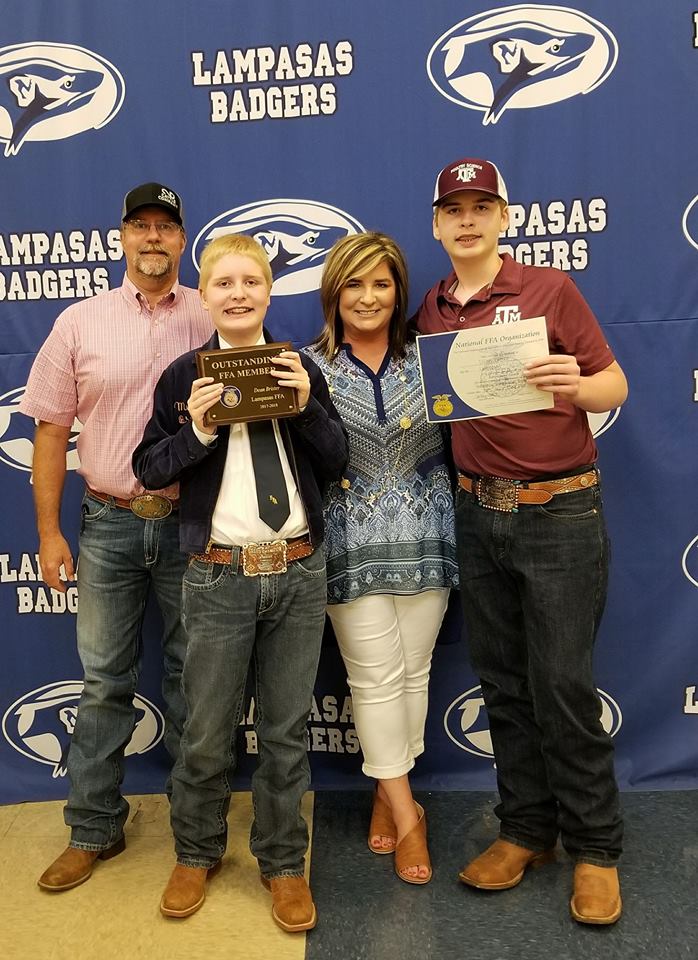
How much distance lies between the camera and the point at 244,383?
181 cm

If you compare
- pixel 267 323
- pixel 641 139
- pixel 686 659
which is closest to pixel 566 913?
pixel 686 659

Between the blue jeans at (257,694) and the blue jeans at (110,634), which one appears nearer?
the blue jeans at (257,694)

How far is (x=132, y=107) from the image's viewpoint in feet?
8.11

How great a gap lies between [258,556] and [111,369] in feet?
2.28

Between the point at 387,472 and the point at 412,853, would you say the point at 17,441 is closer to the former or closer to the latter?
the point at 387,472

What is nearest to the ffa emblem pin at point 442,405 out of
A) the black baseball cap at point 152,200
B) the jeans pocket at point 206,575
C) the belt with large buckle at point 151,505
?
the jeans pocket at point 206,575

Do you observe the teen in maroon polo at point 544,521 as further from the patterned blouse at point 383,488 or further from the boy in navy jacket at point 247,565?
the boy in navy jacket at point 247,565

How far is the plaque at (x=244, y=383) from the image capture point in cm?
180

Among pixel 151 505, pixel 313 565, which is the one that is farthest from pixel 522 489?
pixel 151 505

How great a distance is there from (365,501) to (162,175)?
122 centimetres

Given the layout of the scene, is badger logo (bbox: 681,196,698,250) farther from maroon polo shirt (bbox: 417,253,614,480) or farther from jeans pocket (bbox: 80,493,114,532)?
jeans pocket (bbox: 80,493,114,532)

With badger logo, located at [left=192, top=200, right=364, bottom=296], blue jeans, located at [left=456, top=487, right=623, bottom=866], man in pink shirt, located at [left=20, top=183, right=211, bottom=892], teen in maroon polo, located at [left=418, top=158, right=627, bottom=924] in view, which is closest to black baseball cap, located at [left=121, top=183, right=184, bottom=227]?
man in pink shirt, located at [left=20, top=183, right=211, bottom=892]

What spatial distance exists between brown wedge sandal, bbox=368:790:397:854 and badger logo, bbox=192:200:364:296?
5.28 feet

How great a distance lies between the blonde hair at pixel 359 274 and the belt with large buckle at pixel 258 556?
567 millimetres
